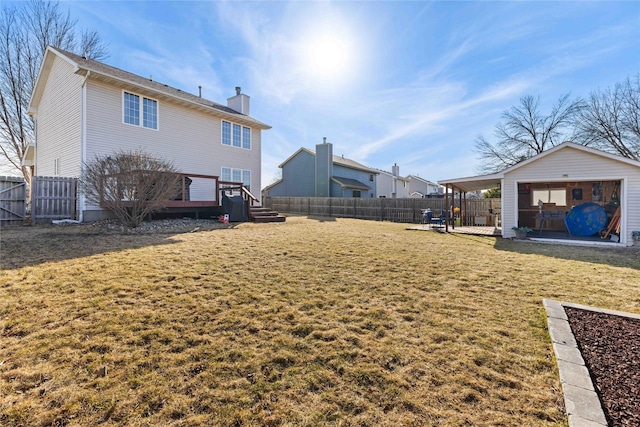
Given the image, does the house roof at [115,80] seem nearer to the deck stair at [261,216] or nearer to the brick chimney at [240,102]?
the brick chimney at [240,102]

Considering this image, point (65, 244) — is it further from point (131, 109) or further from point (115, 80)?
point (131, 109)

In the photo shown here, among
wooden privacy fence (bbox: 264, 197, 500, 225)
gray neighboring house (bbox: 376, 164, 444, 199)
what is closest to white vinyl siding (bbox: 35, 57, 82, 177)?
wooden privacy fence (bbox: 264, 197, 500, 225)

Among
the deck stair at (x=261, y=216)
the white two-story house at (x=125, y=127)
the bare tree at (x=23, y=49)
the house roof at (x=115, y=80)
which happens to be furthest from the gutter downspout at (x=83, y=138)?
the bare tree at (x=23, y=49)

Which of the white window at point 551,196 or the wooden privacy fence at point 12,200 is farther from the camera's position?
the white window at point 551,196

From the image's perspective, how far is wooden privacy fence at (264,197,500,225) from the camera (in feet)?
50.8

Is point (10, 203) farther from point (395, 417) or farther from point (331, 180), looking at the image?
point (331, 180)

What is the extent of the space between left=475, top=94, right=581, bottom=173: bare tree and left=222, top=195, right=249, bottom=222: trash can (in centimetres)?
2553

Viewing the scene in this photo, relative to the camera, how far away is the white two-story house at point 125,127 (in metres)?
10.8

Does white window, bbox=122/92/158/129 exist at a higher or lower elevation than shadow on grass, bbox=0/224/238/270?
higher

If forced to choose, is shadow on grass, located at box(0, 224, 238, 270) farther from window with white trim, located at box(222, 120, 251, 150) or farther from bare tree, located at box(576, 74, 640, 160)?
bare tree, located at box(576, 74, 640, 160)

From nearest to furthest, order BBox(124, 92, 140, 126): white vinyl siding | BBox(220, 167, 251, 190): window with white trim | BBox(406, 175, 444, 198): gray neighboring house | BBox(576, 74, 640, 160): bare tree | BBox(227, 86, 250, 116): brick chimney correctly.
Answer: BBox(124, 92, 140, 126): white vinyl siding
BBox(220, 167, 251, 190): window with white trim
BBox(227, 86, 250, 116): brick chimney
BBox(576, 74, 640, 160): bare tree
BBox(406, 175, 444, 198): gray neighboring house

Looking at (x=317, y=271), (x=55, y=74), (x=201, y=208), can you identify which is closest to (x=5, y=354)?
(x=317, y=271)

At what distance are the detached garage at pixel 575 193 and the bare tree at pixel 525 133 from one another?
15.9 metres

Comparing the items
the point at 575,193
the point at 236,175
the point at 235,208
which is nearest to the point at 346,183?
the point at 236,175
